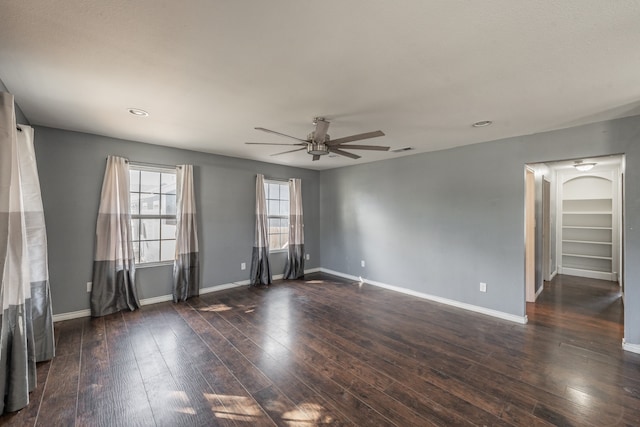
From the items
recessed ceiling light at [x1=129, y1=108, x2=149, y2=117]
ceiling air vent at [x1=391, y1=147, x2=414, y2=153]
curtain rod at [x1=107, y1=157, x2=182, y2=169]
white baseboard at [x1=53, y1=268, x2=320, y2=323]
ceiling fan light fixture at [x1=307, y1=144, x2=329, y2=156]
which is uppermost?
recessed ceiling light at [x1=129, y1=108, x2=149, y2=117]

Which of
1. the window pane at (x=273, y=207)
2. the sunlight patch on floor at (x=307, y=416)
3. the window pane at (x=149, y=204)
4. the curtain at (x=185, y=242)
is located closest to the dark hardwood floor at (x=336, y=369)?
the sunlight patch on floor at (x=307, y=416)

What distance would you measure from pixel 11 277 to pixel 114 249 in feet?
6.01

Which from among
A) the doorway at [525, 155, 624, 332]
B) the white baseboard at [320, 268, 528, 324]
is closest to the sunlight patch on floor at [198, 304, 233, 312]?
the white baseboard at [320, 268, 528, 324]

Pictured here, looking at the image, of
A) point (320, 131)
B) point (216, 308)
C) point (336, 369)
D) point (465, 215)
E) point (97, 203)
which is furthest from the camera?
point (465, 215)

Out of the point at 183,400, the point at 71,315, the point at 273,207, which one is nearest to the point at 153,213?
the point at 71,315

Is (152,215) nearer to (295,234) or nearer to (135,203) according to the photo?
(135,203)

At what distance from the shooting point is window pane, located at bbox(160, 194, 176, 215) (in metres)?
4.27

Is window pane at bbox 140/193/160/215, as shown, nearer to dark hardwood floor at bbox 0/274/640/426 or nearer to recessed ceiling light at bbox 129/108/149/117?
dark hardwood floor at bbox 0/274/640/426

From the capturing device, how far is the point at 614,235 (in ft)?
17.7

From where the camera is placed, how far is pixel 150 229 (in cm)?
417

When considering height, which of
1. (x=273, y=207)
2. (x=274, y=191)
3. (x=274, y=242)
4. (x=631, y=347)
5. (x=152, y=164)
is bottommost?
(x=631, y=347)

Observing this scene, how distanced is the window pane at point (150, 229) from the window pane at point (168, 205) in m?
0.19

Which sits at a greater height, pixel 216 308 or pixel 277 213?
pixel 277 213

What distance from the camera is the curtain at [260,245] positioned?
16.9 feet
